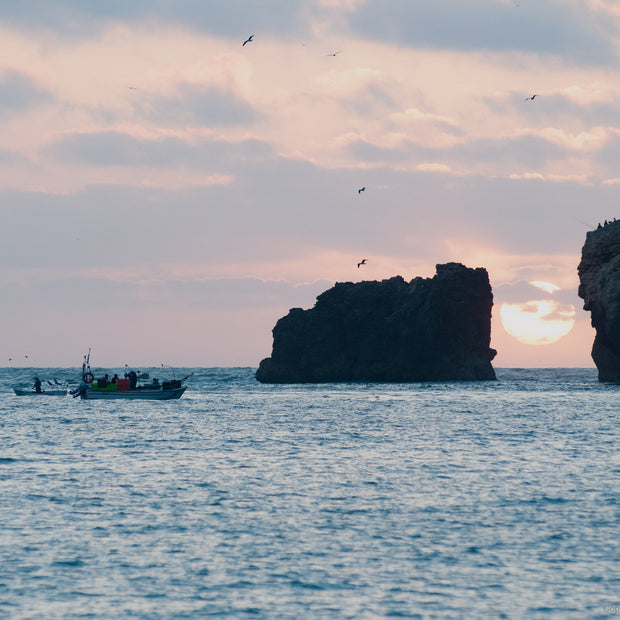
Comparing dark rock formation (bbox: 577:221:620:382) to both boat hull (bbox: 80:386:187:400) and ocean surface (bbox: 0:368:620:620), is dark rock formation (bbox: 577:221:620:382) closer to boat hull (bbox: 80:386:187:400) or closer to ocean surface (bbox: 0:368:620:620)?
boat hull (bbox: 80:386:187:400)

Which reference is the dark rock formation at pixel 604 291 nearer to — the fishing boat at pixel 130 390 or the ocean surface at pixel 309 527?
the fishing boat at pixel 130 390

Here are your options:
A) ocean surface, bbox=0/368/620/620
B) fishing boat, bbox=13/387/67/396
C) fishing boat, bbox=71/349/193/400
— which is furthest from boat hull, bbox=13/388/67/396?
ocean surface, bbox=0/368/620/620

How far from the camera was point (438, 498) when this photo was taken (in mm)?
32344

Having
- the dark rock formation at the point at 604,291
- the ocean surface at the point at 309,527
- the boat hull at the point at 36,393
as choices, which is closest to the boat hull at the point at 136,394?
the boat hull at the point at 36,393

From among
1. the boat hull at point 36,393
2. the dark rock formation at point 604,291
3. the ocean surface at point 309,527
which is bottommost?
the ocean surface at point 309,527

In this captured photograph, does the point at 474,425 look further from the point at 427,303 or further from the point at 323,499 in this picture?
the point at 427,303

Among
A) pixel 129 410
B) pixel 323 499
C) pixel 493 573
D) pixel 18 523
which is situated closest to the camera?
pixel 493 573

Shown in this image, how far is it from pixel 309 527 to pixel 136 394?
70.6 meters

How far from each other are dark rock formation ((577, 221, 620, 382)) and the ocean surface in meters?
76.9

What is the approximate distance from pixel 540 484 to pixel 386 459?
10.4 m

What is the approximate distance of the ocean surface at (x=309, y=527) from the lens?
19797mm

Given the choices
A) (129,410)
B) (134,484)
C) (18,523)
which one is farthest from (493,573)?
(129,410)

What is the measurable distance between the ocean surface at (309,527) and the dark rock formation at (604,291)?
252 feet

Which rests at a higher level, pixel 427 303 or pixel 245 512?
pixel 427 303
